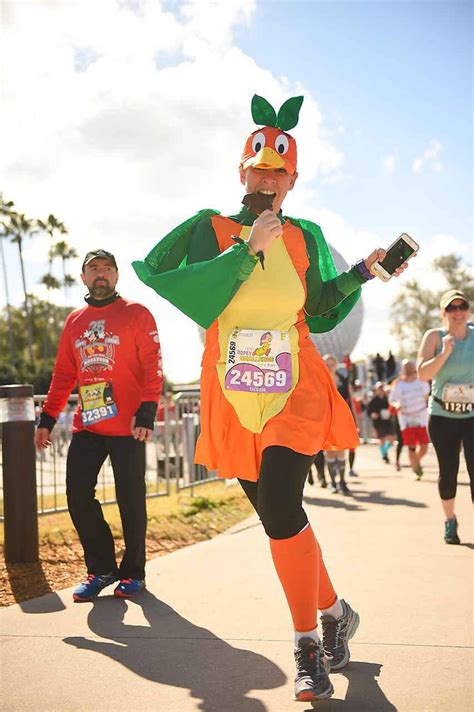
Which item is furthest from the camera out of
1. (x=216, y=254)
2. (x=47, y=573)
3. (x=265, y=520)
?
(x=47, y=573)

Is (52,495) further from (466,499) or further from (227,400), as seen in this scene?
(227,400)

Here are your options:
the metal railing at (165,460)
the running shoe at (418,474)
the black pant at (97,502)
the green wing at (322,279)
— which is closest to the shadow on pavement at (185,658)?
the black pant at (97,502)

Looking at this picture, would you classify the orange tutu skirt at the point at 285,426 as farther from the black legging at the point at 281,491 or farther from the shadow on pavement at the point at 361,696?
the shadow on pavement at the point at 361,696

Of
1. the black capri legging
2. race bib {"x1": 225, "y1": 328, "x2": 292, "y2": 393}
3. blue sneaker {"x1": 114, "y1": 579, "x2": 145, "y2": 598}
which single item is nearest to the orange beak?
race bib {"x1": 225, "y1": 328, "x2": 292, "y2": 393}

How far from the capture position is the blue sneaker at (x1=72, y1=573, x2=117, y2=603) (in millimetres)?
4535

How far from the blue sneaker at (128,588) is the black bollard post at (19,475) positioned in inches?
39.0

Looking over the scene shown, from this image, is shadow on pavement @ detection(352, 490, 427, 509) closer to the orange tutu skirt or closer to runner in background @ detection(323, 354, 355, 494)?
runner in background @ detection(323, 354, 355, 494)

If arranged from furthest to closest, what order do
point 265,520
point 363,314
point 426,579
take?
point 363,314 → point 426,579 → point 265,520

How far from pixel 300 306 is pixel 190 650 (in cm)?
153

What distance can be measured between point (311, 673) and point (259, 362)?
3.54ft

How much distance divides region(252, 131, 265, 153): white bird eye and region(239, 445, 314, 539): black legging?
1185 mm

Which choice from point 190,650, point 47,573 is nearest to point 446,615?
point 190,650

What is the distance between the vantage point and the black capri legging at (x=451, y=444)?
6.09 meters

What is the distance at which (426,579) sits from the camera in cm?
488
